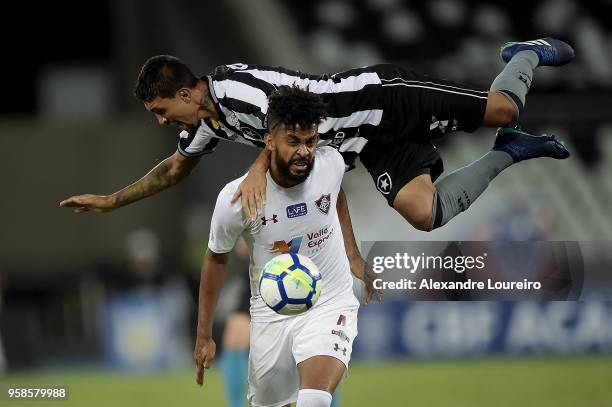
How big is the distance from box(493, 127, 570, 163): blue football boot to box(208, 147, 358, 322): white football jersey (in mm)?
1354

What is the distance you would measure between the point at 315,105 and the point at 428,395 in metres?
6.24

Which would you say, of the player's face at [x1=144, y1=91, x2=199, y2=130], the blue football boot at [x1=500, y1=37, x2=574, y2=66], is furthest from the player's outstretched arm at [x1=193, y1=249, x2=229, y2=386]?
the blue football boot at [x1=500, y1=37, x2=574, y2=66]

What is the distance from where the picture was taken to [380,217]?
14500 millimetres

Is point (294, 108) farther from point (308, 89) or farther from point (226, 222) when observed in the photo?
point (226, 222)

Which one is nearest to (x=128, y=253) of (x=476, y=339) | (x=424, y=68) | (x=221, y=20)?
(x=221, y=20)

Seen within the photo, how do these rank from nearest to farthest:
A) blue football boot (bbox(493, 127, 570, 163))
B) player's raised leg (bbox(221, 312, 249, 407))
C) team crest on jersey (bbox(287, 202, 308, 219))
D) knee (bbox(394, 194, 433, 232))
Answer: team crest on jersey (bbox(287, 202, 308, 219)), knee (bbox(394, 194, 433, 232)), blue football boot (bbox(493, 127, 570, 163)), player's raised leg (bbox(221, 312, 249, 407))

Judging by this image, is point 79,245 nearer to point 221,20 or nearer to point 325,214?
point 221,20

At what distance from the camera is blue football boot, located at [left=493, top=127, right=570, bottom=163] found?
7.29 metres

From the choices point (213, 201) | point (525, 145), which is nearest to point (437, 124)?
point (525, 145)

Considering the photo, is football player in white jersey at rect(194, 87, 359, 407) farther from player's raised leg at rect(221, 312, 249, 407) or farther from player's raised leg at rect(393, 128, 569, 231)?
player's raised leg at rect(221, 312, 249, 407)

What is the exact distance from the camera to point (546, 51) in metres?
7.41

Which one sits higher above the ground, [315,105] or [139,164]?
[139,164]

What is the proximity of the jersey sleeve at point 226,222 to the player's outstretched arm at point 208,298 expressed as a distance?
0.38 ft

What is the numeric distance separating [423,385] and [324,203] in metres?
6.55
